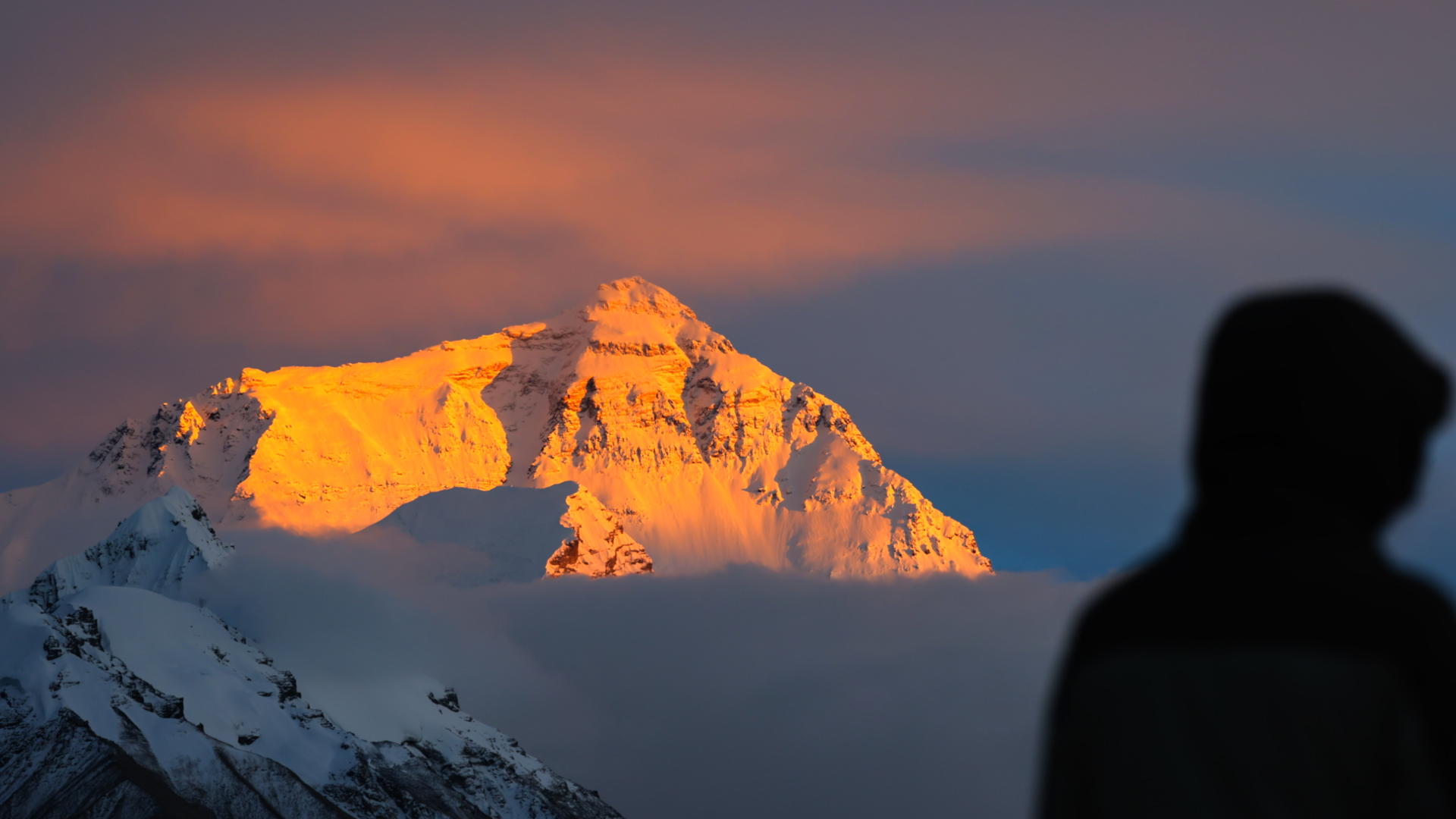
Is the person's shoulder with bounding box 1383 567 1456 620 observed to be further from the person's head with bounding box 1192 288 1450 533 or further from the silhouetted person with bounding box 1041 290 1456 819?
the person's head with bounding box 1192 288 1450 533

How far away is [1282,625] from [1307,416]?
68 centimetres

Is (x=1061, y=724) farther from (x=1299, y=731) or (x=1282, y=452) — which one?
(x=1282, y=452)

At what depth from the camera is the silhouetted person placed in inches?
170

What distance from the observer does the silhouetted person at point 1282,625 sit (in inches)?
170

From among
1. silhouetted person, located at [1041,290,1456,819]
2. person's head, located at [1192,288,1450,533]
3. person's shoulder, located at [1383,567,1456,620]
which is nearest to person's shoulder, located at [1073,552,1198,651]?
silhouetted person, located at [1041,290,1456,819]

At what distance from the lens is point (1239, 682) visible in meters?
4.32

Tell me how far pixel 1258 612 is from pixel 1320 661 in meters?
0.20

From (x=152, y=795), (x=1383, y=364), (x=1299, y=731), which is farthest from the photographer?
(x=152, y=795)

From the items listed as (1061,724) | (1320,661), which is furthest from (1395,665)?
(1061,724)

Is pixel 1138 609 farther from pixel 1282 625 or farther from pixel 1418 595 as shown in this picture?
pixel 1418 595

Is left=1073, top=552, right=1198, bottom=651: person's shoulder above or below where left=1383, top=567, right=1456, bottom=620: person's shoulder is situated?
below

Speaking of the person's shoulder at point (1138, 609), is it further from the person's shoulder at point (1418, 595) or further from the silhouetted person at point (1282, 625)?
the person's shoulder at point (1418, 595)

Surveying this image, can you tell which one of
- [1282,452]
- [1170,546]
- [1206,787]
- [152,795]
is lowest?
[152,795]

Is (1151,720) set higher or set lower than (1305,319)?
lower
